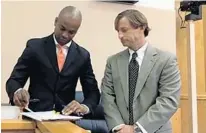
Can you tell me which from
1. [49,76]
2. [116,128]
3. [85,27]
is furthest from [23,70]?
[85,27]

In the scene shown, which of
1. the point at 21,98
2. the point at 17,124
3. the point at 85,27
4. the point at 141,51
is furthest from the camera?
the point at 85,27

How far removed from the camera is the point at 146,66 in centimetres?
196

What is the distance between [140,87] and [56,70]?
48 centimetres

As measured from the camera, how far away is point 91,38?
144 inches

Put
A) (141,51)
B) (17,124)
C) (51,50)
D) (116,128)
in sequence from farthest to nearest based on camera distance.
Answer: (51,50)
(141,51)
(116,128)
(17,124)

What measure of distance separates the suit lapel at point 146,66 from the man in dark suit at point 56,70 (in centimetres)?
27

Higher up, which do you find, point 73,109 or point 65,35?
point 65,35

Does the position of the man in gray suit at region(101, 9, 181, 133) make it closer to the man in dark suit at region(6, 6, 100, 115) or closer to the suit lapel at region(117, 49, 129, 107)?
the suit lapel at region(117, 49, 129, 107)

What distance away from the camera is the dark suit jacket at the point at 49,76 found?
6.75 feet

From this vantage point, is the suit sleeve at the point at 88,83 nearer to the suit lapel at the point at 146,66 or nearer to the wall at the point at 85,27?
the suit lapel at the point at 146,66

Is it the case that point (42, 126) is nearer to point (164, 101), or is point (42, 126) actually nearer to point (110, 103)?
point (110, 103)

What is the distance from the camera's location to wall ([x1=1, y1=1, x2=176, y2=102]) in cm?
338

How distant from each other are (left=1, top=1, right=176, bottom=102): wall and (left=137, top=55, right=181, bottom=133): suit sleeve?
1656mm

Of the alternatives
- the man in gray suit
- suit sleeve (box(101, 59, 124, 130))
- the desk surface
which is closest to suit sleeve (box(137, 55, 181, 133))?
the man in gray suit
